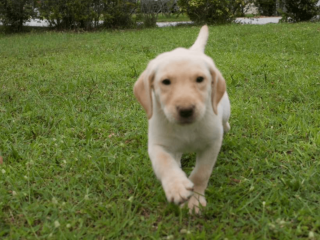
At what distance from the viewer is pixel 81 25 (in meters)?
17.5

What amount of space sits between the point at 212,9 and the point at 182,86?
15933 millimetres

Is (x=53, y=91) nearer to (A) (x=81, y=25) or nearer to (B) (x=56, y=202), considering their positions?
(B) (x=56, y=202)

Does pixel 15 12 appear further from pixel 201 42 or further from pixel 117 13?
pixel 201 42

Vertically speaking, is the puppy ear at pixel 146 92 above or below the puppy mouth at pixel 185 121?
above

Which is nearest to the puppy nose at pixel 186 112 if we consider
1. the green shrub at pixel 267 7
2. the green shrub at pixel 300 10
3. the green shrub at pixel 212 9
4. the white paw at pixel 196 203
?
the white paw at pixel 196 203

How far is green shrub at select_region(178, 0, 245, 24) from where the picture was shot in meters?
17.2

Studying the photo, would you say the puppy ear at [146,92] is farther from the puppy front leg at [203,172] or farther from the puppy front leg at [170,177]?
the puppy front leg at [203,172]

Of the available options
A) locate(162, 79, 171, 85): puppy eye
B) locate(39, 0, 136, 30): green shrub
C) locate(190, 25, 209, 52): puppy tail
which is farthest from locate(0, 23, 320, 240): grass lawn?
locate(39, 0, 136, 30): green shrub

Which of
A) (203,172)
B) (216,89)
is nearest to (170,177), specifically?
(203,172)

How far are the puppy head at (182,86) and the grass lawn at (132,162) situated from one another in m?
0.70

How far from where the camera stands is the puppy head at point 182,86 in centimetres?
239

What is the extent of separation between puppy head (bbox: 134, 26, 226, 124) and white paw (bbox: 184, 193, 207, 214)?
601 millimetres

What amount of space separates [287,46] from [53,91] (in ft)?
18.8

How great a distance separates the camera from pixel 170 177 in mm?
2459
